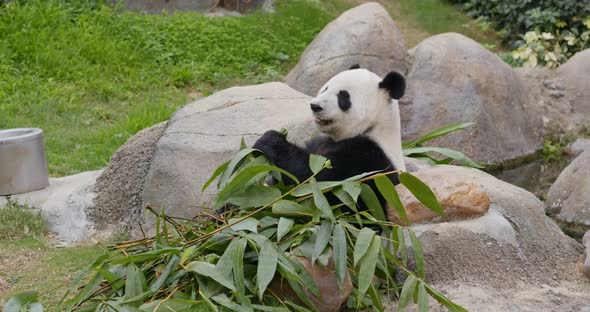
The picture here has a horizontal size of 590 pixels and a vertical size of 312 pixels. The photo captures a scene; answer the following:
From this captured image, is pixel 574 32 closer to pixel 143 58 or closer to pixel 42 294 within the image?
pixel 143 58

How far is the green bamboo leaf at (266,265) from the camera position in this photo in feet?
11.0

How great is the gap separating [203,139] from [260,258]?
1939 millimetres

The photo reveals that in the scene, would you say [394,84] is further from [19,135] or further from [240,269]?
[19,135]

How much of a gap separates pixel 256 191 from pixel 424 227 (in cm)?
95

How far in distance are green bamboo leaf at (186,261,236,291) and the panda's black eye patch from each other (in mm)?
1204

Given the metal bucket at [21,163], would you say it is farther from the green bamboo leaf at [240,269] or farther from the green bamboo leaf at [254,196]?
the green bamboo leaf at [240,269]

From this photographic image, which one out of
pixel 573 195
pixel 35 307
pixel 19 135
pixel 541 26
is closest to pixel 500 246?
pixel 35 307

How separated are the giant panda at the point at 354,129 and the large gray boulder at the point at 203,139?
0.86m

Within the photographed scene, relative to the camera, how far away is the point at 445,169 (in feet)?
14.9

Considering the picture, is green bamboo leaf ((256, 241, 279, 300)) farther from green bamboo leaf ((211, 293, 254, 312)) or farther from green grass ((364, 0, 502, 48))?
green grass ((364, 0, 502, 48))

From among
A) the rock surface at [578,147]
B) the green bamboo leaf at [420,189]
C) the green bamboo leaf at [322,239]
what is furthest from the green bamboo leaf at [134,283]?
the rock surface at [578,147]

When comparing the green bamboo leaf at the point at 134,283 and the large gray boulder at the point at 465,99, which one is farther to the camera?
the large gray boulder at the point at 465,99

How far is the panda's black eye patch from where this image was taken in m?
4.23

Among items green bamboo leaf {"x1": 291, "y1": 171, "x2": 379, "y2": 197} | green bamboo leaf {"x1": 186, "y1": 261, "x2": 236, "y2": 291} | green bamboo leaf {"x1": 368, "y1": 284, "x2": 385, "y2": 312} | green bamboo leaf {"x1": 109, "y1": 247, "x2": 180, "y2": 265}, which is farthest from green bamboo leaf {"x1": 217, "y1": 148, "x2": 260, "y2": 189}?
green bamboo leaf {"x1": 368, "y1": 284, "x2": 385, "y2": 312}
